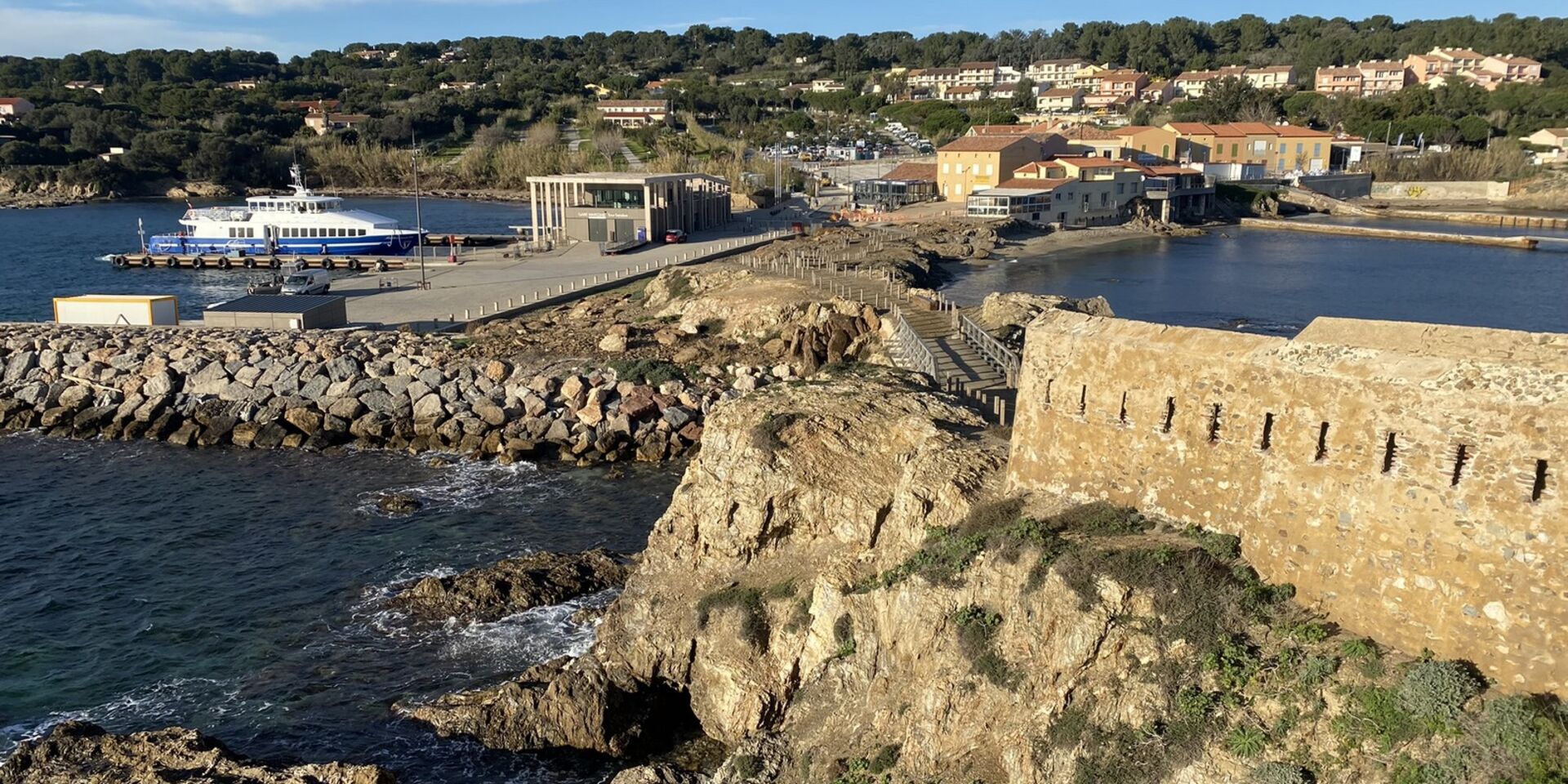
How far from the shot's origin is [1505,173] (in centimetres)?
12306

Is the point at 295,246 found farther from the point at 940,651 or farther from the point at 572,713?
the point at 940,651

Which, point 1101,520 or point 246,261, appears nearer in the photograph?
point 1101,520

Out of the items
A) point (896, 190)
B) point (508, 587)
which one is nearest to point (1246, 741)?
point (508, 587)

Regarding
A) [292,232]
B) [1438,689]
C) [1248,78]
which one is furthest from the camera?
[1248,78]

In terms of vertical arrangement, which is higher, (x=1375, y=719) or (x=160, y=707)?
(x=1375, y=719)

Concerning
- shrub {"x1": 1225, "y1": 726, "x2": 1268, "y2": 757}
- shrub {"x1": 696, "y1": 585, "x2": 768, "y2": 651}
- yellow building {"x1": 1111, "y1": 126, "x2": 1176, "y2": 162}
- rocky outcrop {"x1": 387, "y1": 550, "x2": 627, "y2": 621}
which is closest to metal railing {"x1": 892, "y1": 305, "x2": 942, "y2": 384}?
rocky outcrop {"x1": 387, "y1": 550, "x2": 627, "y2": 621}

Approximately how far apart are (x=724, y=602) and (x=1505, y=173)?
136886 millimetres

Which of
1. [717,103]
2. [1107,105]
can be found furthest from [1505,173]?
[717,103]

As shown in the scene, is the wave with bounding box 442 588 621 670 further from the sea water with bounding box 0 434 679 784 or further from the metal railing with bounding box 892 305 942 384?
the metal railing with bounding box 892 305 942 384

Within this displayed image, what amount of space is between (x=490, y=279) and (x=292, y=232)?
26.3m

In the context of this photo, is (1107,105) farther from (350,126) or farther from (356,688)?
(356,688)

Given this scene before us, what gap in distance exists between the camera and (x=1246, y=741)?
1131cm

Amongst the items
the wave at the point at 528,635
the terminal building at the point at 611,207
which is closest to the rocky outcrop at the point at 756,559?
the wave at the point at 528,635

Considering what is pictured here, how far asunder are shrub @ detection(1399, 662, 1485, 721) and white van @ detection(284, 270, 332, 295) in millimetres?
56010
